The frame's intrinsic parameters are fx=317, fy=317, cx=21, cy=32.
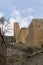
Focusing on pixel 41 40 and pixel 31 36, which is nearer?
pixel 41 40

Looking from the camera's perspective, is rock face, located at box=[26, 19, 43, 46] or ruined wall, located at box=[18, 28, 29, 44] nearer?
rock face, located at box=[26, 19, 43, 46]

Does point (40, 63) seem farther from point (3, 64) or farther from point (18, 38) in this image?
point (18, 38)

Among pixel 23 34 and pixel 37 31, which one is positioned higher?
pixel 37 31

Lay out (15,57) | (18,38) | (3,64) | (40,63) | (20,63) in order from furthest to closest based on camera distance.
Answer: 1. (18,38)
2. (15,57)
3. (20,63)
4. (40,63)
5. (3,64)

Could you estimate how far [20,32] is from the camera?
161ft

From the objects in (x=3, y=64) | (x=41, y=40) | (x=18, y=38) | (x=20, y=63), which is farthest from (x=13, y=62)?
(x=18, y=38)

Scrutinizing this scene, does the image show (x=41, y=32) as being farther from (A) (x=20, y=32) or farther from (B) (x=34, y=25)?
(A) (x=20, y=32)

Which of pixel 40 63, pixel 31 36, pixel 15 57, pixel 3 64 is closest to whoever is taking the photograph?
pixel 3 64

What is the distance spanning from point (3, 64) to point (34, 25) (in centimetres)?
2423

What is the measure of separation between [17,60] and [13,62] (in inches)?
27.5

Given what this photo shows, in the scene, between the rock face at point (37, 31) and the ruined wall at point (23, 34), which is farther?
the ruined wall at point (23, 34)

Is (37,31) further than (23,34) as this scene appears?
No

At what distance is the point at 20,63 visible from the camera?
21422mm

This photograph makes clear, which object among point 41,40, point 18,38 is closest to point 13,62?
point 41,40
